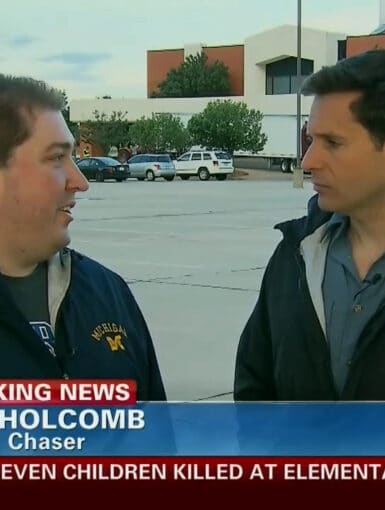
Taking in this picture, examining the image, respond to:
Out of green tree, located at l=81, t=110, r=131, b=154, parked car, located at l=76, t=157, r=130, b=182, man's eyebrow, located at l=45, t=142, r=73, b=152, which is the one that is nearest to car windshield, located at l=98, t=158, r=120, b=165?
parked car, located at l=76, t=157, r=130, b=182

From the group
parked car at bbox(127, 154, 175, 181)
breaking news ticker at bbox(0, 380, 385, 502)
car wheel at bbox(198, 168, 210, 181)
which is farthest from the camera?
car wheel at bbox(198, 168, 210, 181)

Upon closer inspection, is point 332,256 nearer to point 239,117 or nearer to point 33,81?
point 239,117

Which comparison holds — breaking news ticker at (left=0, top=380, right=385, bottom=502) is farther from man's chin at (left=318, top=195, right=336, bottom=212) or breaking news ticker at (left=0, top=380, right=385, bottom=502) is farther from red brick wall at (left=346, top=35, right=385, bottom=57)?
red brick wall at (left=346, top=35, right=385, bottom=57)

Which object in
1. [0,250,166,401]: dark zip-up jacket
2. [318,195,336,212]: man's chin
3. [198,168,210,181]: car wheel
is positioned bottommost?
[0,250,166,401]: dark zip-up jacket

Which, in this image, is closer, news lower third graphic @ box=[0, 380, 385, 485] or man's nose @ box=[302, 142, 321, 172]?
news lower third graphic @ box=[0, 380, 385, 485]

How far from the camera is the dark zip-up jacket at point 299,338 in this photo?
1.70m

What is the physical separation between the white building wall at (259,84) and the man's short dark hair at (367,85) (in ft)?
0.17

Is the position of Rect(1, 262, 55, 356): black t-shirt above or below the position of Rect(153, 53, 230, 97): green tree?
below

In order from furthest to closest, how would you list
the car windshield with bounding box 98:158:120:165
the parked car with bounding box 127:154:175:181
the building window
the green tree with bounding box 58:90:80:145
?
the parked car with bounding box 127:154:175:181
the car windshield with bounding box 98:158:120:165
the building window
the green tree with bounding box 58:90:80:145

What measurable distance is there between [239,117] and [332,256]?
0.33 m

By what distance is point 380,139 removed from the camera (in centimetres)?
169

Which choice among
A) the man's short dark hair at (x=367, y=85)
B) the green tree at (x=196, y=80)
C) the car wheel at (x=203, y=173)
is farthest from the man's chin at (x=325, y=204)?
the car wheel at (x=203, y=173)

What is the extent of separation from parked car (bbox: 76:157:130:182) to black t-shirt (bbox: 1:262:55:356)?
0.67ft

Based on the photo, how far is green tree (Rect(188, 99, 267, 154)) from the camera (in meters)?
1.81
